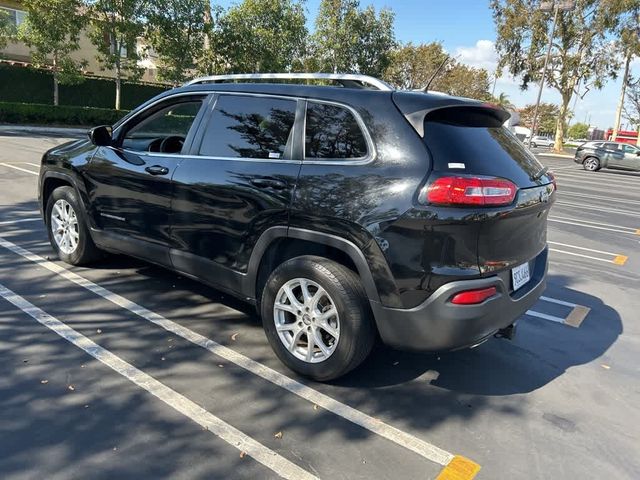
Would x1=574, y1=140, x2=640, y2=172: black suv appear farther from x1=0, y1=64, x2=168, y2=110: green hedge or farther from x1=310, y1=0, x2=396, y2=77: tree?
x1=0, y1=64, x2=168, y2=110: green hedge

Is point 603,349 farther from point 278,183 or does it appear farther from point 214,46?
point 214,46

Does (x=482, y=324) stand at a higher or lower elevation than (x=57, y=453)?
higher

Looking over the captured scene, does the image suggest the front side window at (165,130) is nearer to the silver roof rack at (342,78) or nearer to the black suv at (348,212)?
the black suv at (348,212)

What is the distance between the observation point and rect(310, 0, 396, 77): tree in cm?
3069

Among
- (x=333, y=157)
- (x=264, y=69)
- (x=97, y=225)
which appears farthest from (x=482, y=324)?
(x=264, y=69)

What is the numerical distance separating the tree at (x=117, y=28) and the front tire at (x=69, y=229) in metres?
22.1

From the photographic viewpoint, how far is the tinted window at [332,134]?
3109 millimetres

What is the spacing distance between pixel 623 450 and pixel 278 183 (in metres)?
2.50

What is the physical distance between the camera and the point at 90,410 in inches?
112

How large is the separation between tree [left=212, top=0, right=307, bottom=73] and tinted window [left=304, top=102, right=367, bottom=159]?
1055 inches

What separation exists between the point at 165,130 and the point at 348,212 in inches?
98.9

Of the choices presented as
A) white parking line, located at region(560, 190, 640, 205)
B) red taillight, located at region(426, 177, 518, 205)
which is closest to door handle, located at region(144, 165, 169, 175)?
red taillight, located at region(426, 177, 518, 205)

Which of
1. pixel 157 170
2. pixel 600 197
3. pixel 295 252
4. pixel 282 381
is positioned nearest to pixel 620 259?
pixel 295 252

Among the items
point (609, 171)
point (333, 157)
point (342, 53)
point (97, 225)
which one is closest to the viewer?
point (333, 157)
